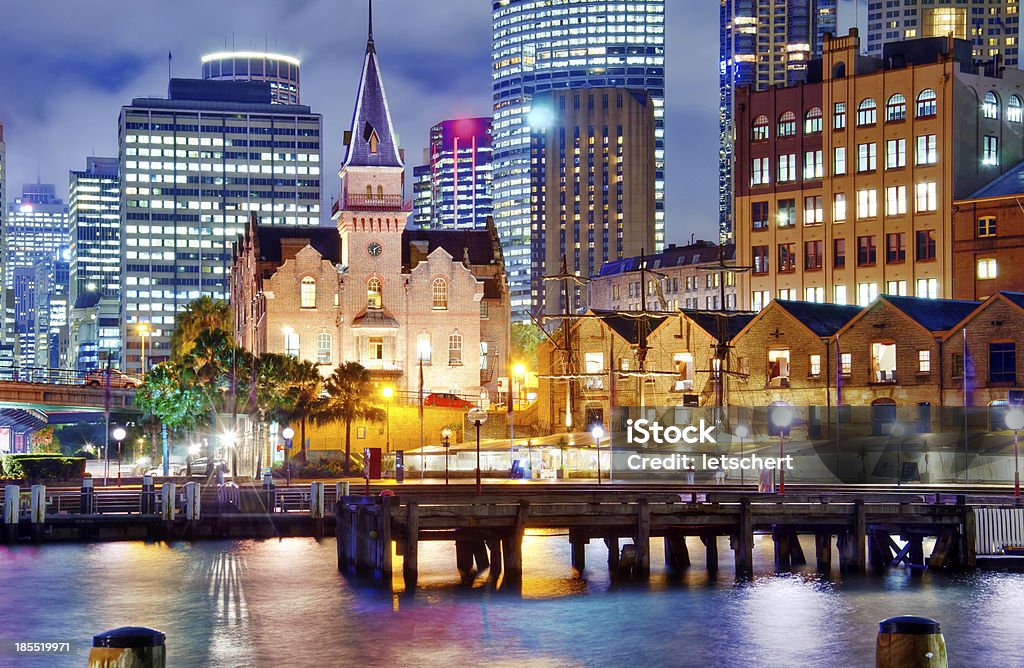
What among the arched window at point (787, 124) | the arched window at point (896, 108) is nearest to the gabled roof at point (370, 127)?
the arched window at point (787, 124)

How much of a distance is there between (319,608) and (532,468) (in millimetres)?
39959

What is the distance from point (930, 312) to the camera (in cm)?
9481

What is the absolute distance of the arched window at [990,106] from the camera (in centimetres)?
13138

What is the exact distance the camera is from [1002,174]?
5118 inches

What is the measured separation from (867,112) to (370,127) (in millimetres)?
44685

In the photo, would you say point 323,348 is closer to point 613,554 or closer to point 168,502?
point 168,502

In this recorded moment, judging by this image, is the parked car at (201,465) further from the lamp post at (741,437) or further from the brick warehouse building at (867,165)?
the brick warehouse building at (867,165)

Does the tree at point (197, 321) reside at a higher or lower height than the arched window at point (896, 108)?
lower

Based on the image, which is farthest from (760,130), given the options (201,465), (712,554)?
(712,554)

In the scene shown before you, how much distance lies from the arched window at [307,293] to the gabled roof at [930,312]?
58.8m

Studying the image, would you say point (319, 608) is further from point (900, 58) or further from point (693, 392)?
point (900, 58)

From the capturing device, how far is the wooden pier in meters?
52.8

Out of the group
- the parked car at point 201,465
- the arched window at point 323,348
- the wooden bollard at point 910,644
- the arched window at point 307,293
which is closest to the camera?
the wooden bollard at point 910,644

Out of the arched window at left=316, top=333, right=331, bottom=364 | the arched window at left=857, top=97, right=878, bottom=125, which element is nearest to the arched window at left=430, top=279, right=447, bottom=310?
the arched window at left=316, top=333, right=331, bottom=364
